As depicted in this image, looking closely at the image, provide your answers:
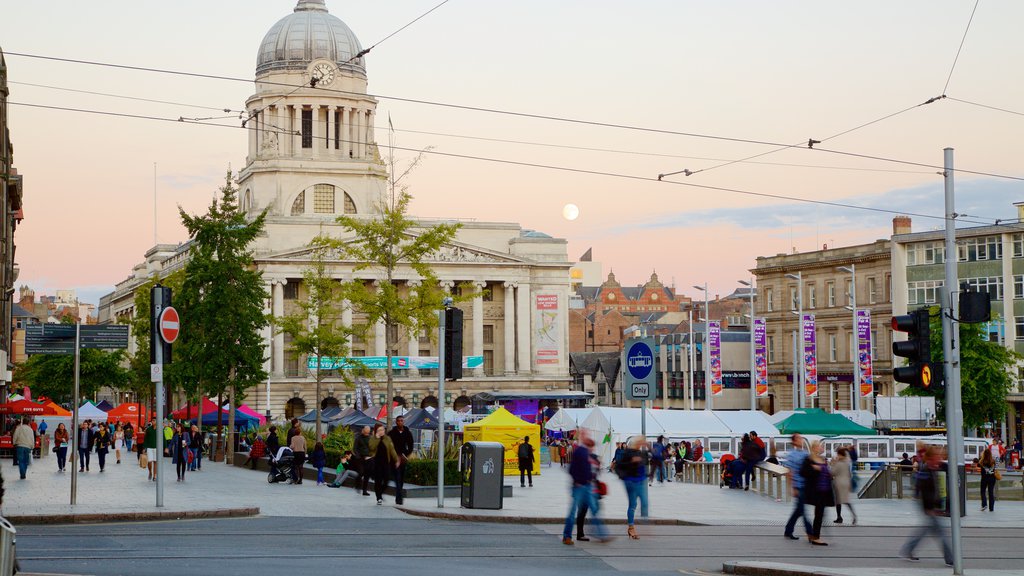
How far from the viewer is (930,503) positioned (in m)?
19.3

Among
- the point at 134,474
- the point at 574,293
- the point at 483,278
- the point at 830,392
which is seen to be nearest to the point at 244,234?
the point at 134,474

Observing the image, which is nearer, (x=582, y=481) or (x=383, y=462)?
(x=582, y=481)

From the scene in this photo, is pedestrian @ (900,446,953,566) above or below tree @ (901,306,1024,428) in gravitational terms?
below

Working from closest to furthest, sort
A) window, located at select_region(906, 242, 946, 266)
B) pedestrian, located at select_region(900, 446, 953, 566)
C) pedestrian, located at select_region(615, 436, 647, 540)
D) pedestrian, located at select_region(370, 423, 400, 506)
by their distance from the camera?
pedestrian, located at select_region(900, 446, 953, 566) < pedestrian, located at select_region(615, 436, 647, 540) < pedestrian, located at select_region(370, 423, 400, 506) < window, located at select_region(906, 242, 946, 266)

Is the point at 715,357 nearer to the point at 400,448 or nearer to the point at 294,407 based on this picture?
the point at 294,407

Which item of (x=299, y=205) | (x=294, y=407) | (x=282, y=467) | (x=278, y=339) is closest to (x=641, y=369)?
(x=282, y=467)

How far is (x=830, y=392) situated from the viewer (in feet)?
333

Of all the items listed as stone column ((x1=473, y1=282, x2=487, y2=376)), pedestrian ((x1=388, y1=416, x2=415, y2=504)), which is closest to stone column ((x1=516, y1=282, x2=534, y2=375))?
stone column ((x1=473, y1=282, x2=487, y2=376))

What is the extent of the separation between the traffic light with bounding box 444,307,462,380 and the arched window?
87.8 meters

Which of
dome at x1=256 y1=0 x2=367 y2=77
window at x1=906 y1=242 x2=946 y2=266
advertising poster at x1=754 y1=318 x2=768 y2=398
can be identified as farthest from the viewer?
dome at x1=256 y1=0 x2=367 y2=77

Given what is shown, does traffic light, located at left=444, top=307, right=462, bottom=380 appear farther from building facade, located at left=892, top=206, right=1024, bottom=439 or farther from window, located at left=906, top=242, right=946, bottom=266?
window, located at left=906, top=242, right=946, bottom=266

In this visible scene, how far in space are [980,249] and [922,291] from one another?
236 inches

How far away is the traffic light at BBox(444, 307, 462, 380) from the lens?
26.5 meters

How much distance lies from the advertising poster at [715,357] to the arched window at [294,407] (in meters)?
36.0
